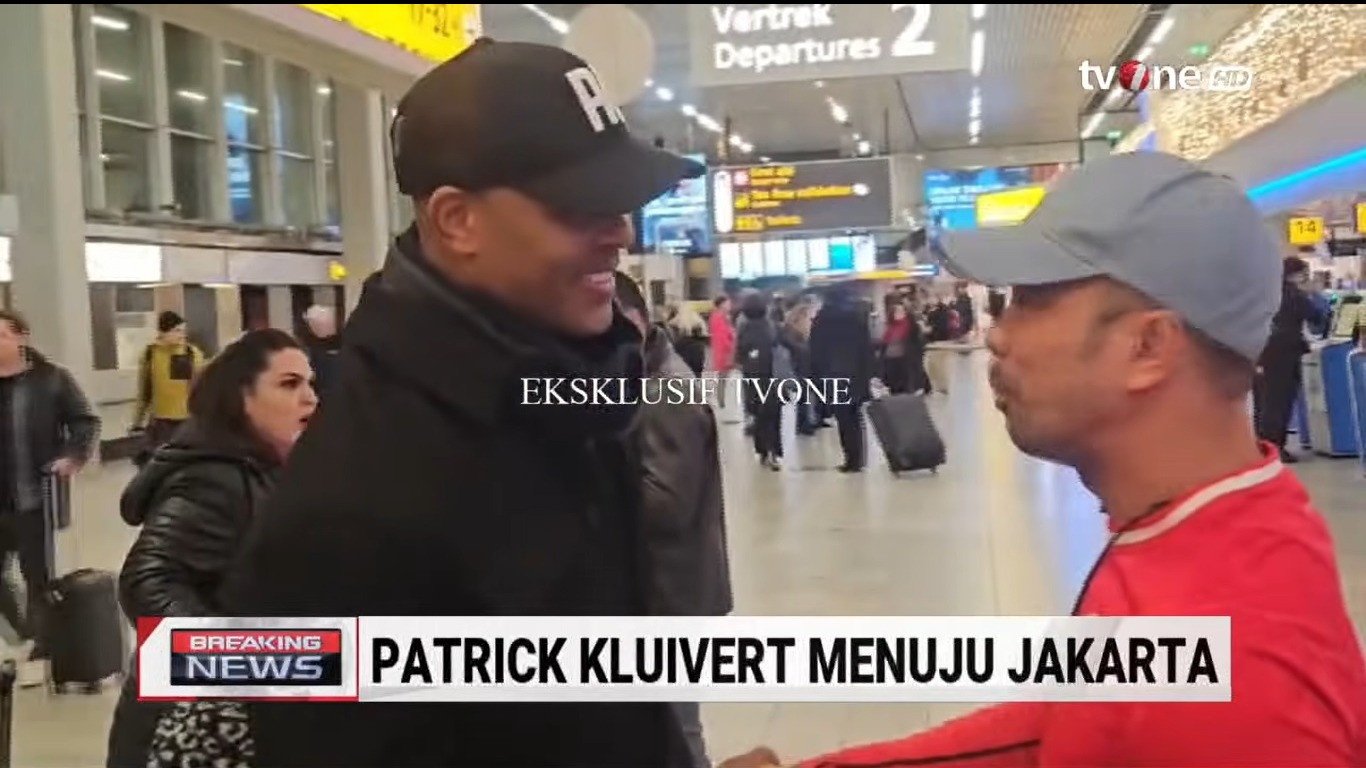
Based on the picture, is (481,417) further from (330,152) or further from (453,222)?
(330,152)

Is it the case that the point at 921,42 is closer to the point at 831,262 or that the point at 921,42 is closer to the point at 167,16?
the point at 831,262

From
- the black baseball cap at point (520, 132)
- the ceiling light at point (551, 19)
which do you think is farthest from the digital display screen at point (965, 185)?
the ceiling light at point (551, 19)

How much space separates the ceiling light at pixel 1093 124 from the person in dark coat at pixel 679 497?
0.52m

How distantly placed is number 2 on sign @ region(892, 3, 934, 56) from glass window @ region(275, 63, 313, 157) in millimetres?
805

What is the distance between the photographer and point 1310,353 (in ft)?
5.18

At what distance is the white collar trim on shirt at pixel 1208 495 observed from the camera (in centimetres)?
111

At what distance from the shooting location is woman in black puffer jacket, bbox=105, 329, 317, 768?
170cm

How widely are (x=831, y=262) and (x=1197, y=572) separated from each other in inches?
29.2

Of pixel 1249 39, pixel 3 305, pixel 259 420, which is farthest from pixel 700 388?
pixel 3 305

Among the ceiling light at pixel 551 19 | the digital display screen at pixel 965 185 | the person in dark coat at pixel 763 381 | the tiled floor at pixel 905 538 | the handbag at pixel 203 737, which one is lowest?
the handbag at pixel 203 737

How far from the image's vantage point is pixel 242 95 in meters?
2.07

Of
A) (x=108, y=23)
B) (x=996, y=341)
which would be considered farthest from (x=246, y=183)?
(x=996, y=341)

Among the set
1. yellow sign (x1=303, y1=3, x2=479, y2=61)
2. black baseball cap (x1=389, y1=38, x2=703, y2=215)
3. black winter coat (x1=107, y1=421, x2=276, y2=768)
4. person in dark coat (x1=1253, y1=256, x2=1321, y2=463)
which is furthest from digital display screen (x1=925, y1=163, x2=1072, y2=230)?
black winter coat (x1=107, y1=421, x2=276, y2=768)

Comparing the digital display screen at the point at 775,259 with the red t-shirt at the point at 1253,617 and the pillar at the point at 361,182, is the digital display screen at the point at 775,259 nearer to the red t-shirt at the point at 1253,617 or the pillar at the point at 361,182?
the pillar at the point at 361,182
